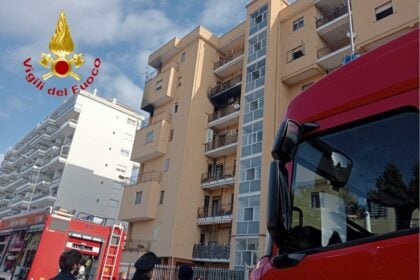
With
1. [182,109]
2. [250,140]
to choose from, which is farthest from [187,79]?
[250,140]

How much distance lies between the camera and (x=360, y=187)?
2.55 meters

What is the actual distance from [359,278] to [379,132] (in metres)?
0.94

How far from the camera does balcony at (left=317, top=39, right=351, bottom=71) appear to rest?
21.8 meters

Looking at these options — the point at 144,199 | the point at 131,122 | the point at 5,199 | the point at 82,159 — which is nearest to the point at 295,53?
the point at 144,199

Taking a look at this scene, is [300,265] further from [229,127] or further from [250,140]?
[229,127]

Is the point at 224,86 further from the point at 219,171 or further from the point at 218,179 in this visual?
the point at 218,179

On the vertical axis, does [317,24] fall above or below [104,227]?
above

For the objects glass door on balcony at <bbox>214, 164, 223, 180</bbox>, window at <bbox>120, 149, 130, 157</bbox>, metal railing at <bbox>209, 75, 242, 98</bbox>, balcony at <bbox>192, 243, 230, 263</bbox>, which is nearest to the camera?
balcony at <bbox>192, 243, 230, 263</bbox>

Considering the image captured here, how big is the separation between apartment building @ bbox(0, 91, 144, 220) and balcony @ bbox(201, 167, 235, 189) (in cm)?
2250

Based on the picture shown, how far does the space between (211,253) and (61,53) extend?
17947 mm

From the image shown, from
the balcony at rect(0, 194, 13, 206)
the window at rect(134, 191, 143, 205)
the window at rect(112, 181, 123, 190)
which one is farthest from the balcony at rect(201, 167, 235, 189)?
the balcony at rect(0, 194, 13, 206)

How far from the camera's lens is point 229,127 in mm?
29141

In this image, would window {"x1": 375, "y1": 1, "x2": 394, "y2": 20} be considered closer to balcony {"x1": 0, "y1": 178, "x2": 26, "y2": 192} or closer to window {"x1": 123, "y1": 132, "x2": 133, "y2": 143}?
window {"x1": 123, "y1": 132, "x2": 133, "y2": 143}

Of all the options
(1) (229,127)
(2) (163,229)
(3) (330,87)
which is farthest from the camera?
(1) (229,127)
